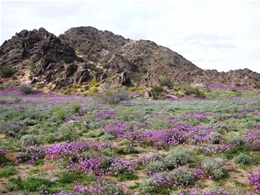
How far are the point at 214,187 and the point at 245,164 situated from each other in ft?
8.07

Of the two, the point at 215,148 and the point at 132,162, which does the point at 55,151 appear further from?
the point at 215,148

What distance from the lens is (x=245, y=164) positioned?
26.5 feet

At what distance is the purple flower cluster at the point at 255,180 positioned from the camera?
20.8 ft

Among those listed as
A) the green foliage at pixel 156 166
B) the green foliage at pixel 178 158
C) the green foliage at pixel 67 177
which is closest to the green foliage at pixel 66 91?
the green foliage at pixel 178 158

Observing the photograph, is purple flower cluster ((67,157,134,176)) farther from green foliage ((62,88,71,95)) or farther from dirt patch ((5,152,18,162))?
green foliage ((62,88,71,95))

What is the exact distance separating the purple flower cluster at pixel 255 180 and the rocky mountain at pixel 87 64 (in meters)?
34.2

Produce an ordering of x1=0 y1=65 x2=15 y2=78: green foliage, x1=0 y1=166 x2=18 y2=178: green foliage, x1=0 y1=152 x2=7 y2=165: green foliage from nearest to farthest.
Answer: x1=0 y1=166 x2=18 y2=178: green foliage
x1=0 y1=152 x2=7 y2=165: green foliage
x1=0 y1=65 x2=15 y2=78: green foliage

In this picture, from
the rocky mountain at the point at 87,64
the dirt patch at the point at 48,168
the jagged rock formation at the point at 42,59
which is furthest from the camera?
the jagged rock formation at the point at 42,59

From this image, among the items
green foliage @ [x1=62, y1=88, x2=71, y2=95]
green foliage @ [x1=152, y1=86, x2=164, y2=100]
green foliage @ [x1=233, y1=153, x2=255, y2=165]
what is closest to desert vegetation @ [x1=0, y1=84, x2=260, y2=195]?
green foliage @ [x1=233, y1=153, x2=255, y2=165]

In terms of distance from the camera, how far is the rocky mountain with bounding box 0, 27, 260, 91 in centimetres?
4625

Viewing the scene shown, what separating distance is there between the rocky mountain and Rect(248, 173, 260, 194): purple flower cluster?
1346 inches

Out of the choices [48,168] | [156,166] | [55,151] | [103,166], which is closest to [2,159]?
[55,151]

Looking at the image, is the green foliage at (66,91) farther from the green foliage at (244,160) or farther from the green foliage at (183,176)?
the green foliage at (183,176)

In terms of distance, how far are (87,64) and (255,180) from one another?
62.1 meters
